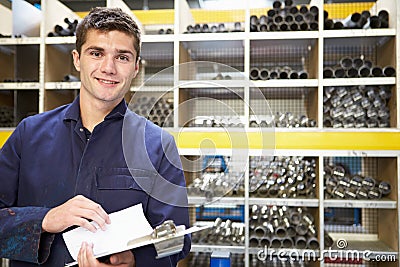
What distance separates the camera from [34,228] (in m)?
0.99

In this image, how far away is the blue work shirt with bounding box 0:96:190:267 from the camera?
1011 mm

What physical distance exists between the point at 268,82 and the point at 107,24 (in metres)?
1.65

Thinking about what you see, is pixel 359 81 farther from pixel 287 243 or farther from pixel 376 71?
pixel 287 243

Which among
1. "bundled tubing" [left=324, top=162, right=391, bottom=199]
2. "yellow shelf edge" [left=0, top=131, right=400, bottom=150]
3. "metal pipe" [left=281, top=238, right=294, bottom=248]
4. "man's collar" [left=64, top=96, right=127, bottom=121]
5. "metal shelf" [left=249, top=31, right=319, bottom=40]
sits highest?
"metal shelf" [left=249, top=31, right=319, bottom=40]

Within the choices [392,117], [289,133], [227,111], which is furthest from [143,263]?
[392,117]

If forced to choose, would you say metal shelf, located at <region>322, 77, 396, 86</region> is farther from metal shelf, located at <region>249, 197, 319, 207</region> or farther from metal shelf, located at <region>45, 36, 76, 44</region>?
metal shelf, located at <region>45, 36, 76, 44</region>

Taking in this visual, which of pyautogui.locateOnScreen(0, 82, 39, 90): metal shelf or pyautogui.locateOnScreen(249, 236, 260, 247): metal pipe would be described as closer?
pyautogui.locateOnScreen(249, 236, 260, 247): metal pipe

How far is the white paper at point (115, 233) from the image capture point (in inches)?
36.3

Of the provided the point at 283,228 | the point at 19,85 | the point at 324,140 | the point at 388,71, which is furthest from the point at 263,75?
the point at 19,85

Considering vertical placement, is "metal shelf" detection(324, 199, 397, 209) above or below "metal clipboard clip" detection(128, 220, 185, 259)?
below

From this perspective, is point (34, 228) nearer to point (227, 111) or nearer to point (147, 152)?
point (147, 152)

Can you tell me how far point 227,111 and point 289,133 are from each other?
1.37 meters

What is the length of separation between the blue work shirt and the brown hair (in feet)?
0.69

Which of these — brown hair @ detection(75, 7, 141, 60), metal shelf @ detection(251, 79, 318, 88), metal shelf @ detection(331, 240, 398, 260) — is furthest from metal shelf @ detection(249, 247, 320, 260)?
brown hair @ detection(75, 7, 141, 60)
